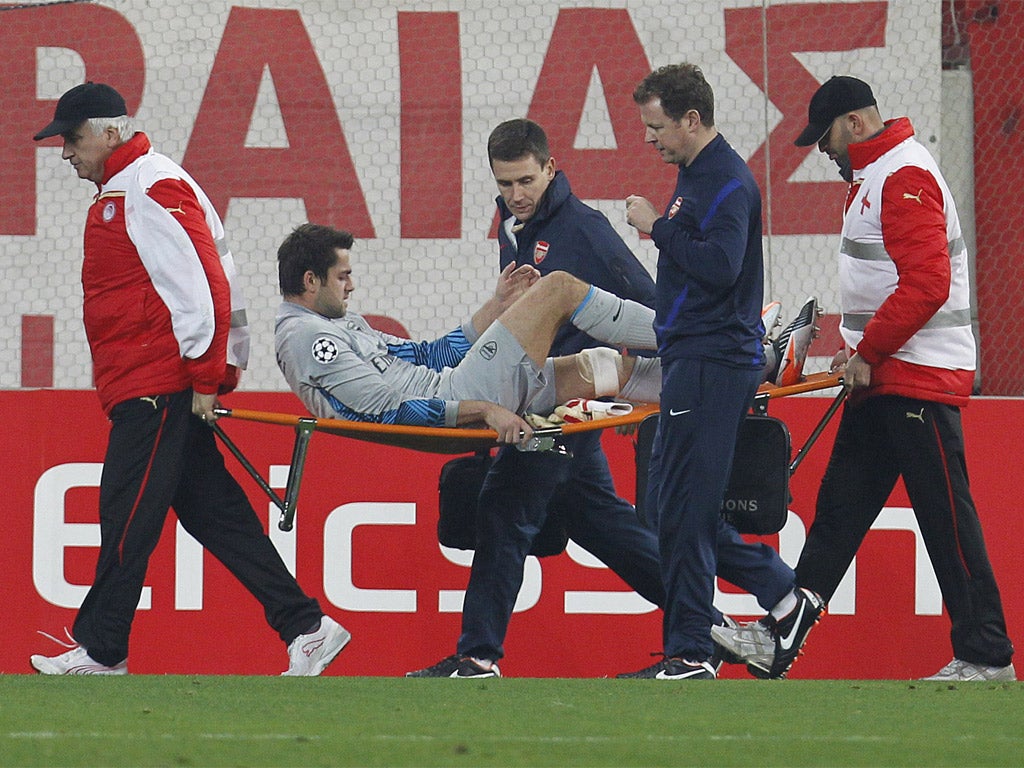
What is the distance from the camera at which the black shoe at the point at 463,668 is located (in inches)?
212

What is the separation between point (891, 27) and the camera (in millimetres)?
7160

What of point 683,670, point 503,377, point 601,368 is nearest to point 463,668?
point 683,670

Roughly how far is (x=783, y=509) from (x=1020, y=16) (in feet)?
9.94

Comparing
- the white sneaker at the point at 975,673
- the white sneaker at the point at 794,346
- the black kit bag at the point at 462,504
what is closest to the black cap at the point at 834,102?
the white sneaker at the point at 794,346

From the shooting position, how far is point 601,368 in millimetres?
5422

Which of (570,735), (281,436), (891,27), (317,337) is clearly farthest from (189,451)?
(891,27)

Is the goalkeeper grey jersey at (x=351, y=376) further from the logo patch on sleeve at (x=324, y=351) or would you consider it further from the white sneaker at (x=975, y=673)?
the white sneaker at (x=975, y=673)

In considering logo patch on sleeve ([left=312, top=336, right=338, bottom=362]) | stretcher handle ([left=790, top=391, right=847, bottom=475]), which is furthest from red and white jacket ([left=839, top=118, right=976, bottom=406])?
logo patch on sleeve ([left=312, top=336, right=338, bottom=362])

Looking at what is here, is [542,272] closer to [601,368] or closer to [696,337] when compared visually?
[601,368]

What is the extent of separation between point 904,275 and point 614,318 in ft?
2.74

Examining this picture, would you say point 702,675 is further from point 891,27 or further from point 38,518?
point 891,27

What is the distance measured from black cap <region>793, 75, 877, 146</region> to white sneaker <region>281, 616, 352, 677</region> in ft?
6.47

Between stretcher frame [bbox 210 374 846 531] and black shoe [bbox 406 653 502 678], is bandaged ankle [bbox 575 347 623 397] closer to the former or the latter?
stretcher frame [bbox 210 374 846 531]

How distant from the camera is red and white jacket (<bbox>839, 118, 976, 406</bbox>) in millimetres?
4945
